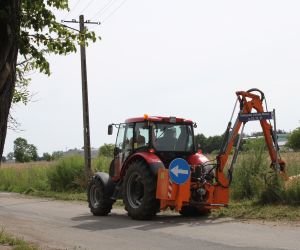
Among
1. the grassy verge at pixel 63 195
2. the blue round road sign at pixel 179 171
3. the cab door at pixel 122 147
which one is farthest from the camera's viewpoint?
the grassy verge at pixel 63 195

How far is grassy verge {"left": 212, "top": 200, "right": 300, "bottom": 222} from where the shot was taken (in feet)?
42.5

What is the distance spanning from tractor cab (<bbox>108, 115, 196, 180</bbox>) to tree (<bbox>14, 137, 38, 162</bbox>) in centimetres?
9626

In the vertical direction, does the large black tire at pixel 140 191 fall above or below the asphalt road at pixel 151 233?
above

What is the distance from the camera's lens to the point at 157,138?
14.9 metres

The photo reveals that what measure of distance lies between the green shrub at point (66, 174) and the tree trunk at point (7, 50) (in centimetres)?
2062

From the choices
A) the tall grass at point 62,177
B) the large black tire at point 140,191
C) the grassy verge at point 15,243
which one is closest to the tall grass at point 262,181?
the large black tire at point 140,191

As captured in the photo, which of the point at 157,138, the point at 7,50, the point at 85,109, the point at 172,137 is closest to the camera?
the point at 7,50

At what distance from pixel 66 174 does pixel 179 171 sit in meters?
15.7

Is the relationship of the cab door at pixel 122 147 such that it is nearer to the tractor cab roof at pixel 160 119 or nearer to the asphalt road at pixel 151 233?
the tractor cab roof at pixel 160 119

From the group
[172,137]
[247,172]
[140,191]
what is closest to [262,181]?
[247,172]

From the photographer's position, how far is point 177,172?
13461 mm

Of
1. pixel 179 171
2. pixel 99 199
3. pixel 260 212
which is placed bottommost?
pixel 260 212

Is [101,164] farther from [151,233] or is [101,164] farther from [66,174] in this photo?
[151,233]

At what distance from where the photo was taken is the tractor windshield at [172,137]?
14.9m
